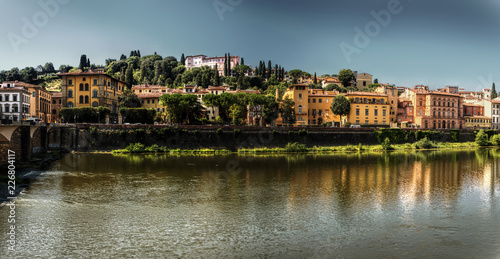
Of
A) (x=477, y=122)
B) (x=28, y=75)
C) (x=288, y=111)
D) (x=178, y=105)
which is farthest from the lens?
(x=28, y=75)

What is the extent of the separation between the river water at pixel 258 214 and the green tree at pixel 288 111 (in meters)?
34.3

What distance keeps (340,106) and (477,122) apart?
118 ft

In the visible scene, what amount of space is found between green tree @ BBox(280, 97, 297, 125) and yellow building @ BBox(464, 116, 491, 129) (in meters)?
40.6

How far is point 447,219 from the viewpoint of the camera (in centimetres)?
2041

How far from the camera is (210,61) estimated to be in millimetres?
162875

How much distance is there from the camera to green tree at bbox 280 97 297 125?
71625 millimetres

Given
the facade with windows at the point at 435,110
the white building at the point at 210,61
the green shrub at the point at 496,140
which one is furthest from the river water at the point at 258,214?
the white building at the point at 210,61

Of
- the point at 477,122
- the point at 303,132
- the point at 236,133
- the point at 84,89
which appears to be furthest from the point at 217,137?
the point at 477,122

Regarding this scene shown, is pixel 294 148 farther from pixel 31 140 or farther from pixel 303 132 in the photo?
pixel 31 140

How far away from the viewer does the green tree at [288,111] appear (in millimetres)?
71625

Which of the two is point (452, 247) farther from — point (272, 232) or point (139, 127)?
point (139, 127)

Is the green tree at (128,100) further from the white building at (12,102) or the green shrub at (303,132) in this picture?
the green shrub at (303,132)

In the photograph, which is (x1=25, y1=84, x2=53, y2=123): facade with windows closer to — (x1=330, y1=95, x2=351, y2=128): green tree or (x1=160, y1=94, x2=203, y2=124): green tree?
(x1=160, y1=94, x2=203, y2=124): green tree

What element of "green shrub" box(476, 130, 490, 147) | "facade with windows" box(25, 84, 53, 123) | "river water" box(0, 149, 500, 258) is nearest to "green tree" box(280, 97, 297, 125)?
"green shrub" box(476, 130, 490, 147)
